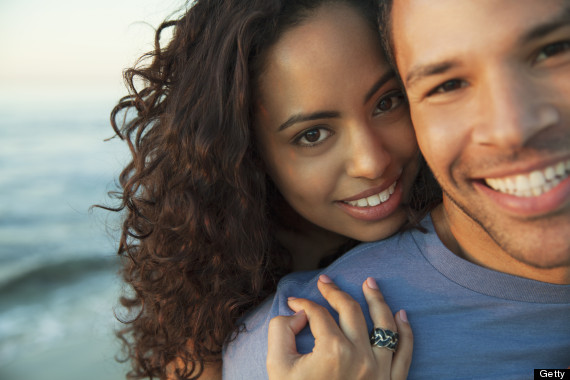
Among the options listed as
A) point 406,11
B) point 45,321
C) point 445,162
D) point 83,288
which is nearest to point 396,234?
point 445,162

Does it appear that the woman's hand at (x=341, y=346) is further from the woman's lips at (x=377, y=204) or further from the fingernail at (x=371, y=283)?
the woman's lips at (x=377, y=204)

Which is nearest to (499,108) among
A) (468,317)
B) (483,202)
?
(483,202)

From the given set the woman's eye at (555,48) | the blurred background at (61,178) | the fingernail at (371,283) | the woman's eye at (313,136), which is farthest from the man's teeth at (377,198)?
the blurred background at (61,178)

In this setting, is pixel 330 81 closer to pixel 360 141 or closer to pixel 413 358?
pixel 360 141

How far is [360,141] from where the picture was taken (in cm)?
204

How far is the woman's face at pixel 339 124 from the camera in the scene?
199 centimetres

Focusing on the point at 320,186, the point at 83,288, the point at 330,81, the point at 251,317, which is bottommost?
the point at 83,288

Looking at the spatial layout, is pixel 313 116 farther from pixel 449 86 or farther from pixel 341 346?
pixel 341 346

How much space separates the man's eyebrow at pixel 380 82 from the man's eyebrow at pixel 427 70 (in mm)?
235

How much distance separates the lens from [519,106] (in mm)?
1477

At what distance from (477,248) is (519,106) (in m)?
0.58

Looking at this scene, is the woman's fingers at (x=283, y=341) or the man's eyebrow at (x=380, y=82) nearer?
the woman's fingers at (x=283, y=341)

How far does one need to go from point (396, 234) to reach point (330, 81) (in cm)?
64

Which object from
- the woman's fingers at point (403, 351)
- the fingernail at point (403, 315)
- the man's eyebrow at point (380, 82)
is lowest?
the woman's fingers at point (403, 351)
